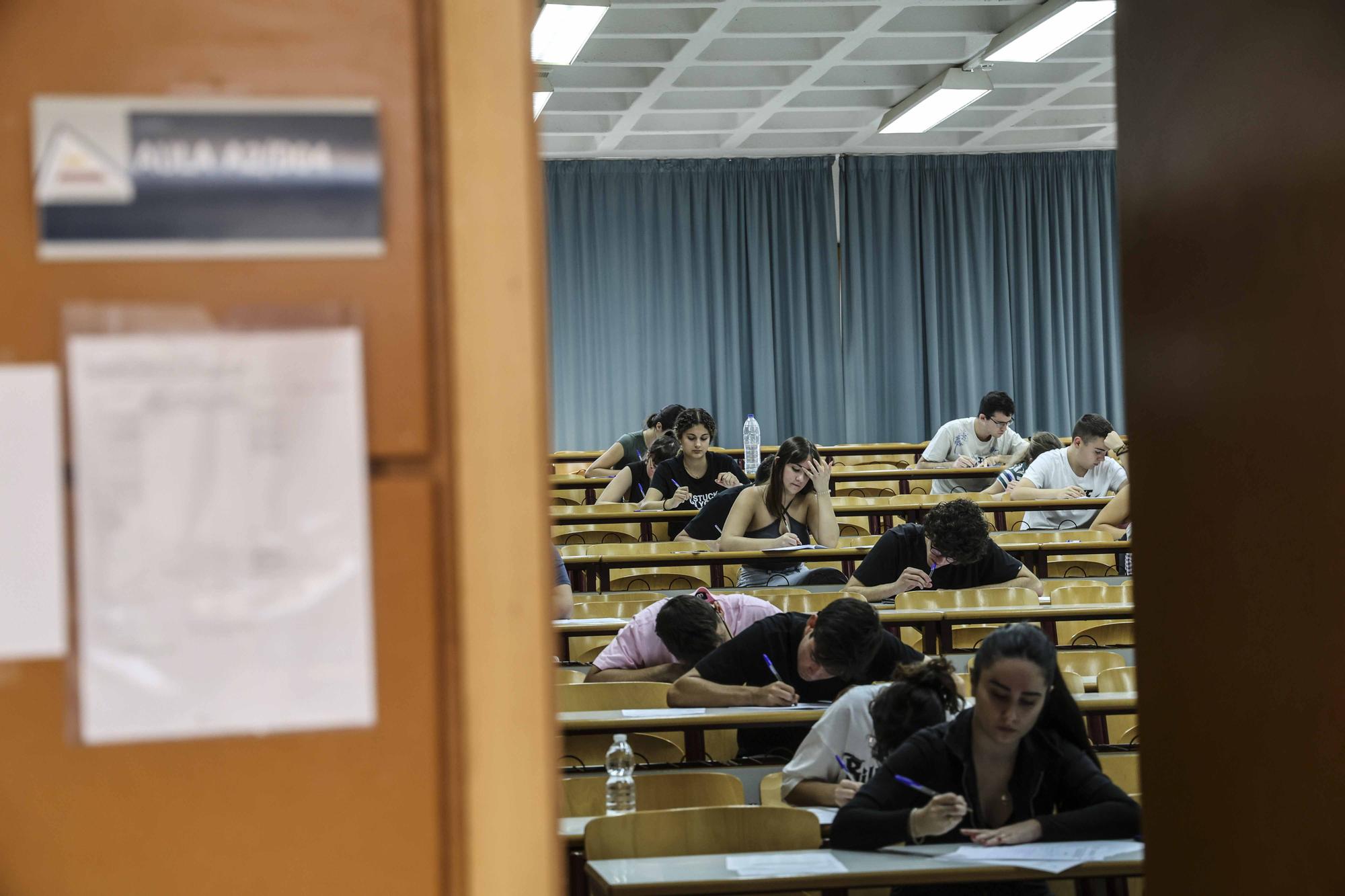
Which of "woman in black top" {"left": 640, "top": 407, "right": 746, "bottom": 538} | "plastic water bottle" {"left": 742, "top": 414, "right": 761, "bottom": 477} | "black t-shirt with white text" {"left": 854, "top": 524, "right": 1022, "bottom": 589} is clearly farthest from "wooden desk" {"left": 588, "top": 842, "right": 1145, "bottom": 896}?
"plastic water bottle" {"left": 742, "top": 414, "right": 761, "bottom": 477}

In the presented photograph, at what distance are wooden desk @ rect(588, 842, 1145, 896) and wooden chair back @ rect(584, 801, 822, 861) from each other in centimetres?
13

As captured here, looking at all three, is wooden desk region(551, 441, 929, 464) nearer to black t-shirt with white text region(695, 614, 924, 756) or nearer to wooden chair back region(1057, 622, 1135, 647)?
wooden chair back region(1057, 622, 1135, 647)

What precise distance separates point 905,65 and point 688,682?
763 cm

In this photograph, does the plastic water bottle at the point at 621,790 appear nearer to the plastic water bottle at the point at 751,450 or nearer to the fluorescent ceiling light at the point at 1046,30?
the plastic water bottle at the point at 751,450

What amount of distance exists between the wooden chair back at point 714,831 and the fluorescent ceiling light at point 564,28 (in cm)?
528

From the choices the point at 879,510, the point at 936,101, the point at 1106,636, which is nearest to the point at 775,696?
the point at 1106,636

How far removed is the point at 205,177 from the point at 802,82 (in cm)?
964

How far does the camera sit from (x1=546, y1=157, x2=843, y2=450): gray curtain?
12766 millimetres

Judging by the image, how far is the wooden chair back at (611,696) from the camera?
3844 millimetres

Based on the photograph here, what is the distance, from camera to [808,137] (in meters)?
12.3

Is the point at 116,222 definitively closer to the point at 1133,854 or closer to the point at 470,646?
the point at 470,646

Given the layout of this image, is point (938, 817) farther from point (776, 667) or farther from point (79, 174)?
point (79, 174)

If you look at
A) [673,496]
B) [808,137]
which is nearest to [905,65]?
[808,137]

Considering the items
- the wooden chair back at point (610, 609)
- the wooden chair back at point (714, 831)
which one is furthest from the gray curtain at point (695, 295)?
the wooden chair back at point (714, 831)
